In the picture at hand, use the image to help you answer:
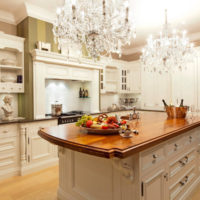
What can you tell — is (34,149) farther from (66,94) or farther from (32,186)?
(66,94)

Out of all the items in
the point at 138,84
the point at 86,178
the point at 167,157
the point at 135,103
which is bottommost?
the point at 86,178

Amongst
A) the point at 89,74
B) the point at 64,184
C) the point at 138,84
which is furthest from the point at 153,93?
the point at 64,184

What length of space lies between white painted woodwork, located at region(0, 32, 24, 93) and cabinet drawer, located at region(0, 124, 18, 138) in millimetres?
679

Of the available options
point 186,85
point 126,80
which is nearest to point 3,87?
point 126,80

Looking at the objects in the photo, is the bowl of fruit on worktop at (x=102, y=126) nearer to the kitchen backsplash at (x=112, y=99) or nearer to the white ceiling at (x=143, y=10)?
the white ceiling at (x=143, y=10)

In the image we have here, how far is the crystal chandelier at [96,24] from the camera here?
213 cm

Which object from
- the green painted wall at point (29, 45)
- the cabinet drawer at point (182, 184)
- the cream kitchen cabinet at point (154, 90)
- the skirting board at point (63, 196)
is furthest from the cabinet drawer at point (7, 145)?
the cream kitchen cabinet at point (154, 90)

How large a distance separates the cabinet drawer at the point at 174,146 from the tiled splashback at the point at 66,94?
2.80 metres

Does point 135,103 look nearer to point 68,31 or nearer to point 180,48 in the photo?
point 180,48

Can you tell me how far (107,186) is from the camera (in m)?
1.61

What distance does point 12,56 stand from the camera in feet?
11.5

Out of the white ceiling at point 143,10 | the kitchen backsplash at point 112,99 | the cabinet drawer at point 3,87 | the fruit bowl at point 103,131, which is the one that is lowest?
the fruit bowl at point 103,131

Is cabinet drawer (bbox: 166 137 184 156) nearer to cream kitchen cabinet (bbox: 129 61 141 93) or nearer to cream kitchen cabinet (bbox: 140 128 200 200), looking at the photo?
cream kitchen cabinet (bbox: 140 128 200 200)

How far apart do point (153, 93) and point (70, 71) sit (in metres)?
2.60
